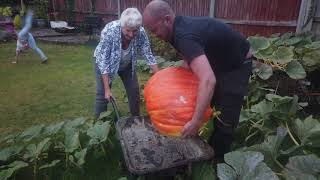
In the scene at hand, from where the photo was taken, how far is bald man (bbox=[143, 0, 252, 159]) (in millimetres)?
2051

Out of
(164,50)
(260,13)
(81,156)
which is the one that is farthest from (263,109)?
(260,13)

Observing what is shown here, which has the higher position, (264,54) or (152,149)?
(264,54)

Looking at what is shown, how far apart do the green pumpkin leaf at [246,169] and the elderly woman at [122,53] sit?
1612 millimetres

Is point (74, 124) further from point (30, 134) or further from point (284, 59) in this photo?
point (284, 59)

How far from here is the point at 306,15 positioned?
7.05 meters

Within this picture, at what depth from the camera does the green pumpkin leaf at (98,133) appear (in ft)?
10.3

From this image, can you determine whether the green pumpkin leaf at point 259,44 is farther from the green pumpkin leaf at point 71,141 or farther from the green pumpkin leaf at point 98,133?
the green pumpkin leaf at point 71,141

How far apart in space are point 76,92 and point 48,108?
0.93 metres

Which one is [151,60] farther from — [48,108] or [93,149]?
[48,108]

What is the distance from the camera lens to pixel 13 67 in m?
8.28

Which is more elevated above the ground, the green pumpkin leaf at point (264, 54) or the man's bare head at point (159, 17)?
the man's bare head at point (159, 17)

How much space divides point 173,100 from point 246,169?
0.68 meters

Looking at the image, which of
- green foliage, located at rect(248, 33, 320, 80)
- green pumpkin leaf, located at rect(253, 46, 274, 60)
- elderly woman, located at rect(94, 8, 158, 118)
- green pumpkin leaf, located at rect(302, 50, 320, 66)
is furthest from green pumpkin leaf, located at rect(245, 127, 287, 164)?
green pumpkin leaf, located at rect(302, 50, 320, 66)

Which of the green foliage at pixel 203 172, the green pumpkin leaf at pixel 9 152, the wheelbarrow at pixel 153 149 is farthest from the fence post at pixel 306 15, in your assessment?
the green pumpkin leaf at pixel 9 152
